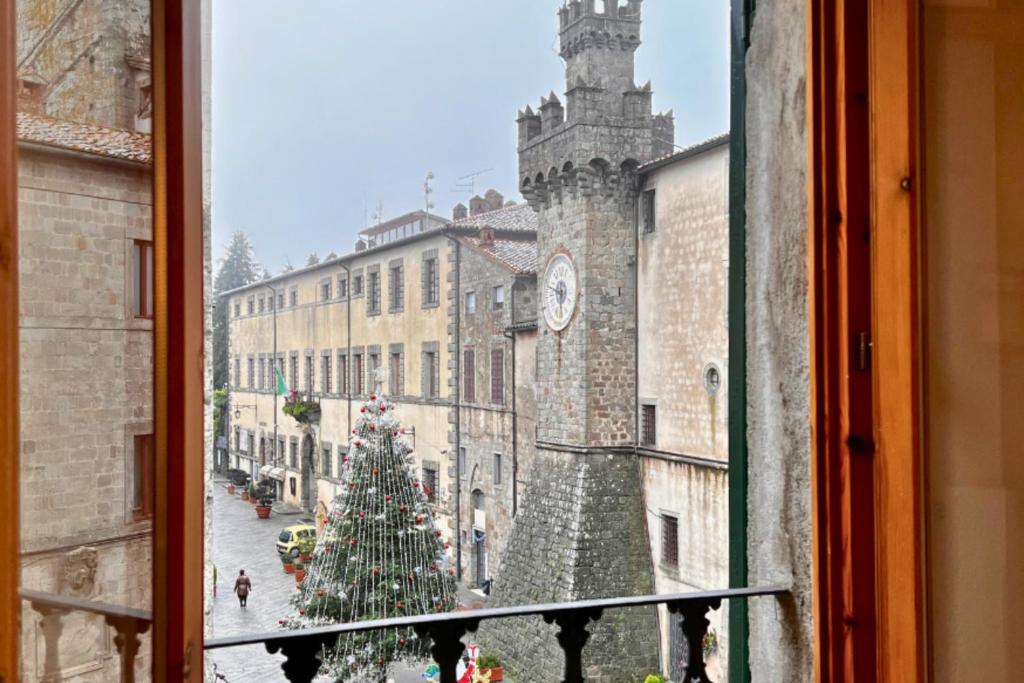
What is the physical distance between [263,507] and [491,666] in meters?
10.7

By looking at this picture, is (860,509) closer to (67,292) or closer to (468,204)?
(67,292)

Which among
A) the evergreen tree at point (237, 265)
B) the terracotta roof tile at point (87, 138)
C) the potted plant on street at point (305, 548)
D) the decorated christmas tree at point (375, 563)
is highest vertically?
the evergreen tree at point (237, 265)

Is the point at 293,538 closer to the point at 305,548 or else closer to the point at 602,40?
the point at 305,548

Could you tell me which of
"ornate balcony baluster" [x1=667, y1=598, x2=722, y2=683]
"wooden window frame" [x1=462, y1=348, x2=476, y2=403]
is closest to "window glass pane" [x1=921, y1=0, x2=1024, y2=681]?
"ornate balcony baluster" [x1=667, y1=598, x2=722, y2=683]

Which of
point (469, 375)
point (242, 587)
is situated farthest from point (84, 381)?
point (469, 375)

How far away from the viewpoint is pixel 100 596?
0.66 m

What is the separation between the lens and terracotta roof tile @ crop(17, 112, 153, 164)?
614mm

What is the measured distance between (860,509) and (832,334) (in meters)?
0.22

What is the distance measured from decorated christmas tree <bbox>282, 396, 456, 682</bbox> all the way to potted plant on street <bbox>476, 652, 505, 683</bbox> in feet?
10.5

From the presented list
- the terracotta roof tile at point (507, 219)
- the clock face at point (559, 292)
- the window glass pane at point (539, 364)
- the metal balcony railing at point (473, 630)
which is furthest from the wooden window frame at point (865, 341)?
the terracotta roof tile at point (507, 219)

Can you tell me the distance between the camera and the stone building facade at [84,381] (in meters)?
0.61

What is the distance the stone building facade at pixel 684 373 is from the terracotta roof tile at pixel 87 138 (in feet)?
26.2

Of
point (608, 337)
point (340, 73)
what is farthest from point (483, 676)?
point (340, 73)

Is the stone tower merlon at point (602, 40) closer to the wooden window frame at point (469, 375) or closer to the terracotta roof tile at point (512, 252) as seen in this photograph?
the terracotta roof tile at point (512, 252)
